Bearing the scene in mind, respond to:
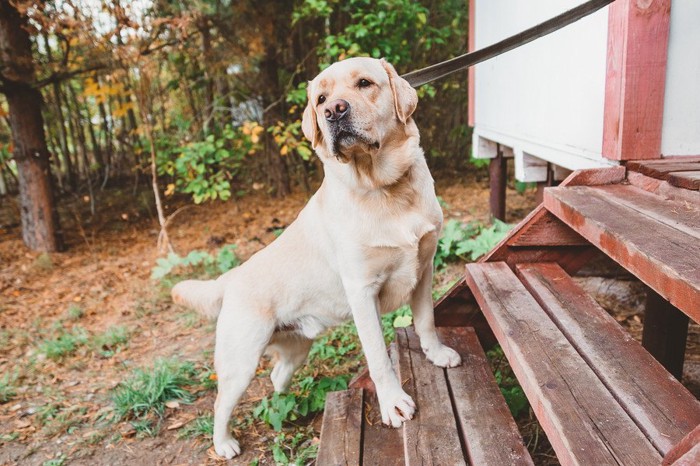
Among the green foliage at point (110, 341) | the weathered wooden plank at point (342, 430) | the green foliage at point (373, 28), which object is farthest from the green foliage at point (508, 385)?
the green foliage at point (373, 28)

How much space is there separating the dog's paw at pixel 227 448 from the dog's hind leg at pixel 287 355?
0.42 metres

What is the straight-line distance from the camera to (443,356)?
87.5 inches

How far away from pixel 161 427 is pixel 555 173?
3.38 metres

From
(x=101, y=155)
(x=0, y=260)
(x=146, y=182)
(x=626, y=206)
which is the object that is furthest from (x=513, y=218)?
(x=101, y=155)

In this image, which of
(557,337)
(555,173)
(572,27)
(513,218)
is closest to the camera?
(557,337)

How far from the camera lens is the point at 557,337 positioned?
1740 millimetres

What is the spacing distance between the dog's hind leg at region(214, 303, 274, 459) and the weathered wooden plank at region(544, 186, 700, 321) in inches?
57.5

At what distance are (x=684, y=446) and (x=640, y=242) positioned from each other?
705 millimetres

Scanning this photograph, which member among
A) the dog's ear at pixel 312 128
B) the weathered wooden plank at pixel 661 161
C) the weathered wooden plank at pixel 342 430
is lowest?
the weathered wooden plank at pixel 342 430

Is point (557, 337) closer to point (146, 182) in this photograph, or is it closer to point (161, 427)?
point (161, 427)

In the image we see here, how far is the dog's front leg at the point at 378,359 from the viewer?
6.50ft

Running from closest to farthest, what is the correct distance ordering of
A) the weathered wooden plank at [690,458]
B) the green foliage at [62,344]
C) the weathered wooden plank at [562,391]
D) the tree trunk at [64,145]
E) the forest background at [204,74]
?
the weathered wooden plank at [690,458] → the weathered wooden plank at [562,391] → the green foliage at [62,344] → the forest background at [204,74] → the tree trunk at [64,145]

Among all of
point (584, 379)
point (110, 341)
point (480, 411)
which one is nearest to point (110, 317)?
point (110, 341)

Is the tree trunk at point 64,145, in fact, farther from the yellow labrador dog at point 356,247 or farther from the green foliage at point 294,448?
the green foliage at point 294,448
